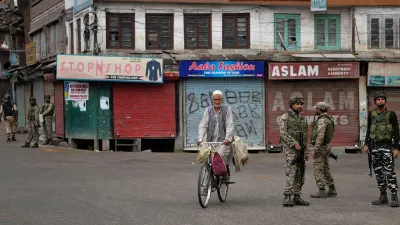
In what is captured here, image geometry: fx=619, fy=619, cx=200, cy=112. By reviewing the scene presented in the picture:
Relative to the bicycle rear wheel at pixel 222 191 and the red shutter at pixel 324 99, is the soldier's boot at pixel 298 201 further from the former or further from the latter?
the red shutter at pixel 324 99

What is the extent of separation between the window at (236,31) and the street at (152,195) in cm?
606

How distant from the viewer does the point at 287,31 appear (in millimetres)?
23344

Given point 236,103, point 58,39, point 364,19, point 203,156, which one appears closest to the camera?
point 203,156

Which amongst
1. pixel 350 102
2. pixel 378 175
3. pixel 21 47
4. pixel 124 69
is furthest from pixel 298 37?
pixel 21 47

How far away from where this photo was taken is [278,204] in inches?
405

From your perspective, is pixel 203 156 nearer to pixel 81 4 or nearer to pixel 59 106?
pixel 81 4

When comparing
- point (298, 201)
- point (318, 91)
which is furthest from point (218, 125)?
point (318, 91)

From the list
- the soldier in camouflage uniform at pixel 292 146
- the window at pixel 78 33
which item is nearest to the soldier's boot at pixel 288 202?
the soldier in camouflage uniform at pixel 292 146

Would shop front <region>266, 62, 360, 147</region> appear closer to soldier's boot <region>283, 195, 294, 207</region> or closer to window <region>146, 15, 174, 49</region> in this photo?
window <region>146, 15, 174, 49</region>

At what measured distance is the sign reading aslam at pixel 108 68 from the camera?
70.9 feet

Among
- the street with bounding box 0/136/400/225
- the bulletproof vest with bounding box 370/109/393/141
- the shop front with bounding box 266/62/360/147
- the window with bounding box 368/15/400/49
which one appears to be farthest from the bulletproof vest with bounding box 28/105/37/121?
the bulletproof vest with bounding box 370/109/393/141

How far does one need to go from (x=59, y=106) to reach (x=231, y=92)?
24.1 ft

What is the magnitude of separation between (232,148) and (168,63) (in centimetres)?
1214

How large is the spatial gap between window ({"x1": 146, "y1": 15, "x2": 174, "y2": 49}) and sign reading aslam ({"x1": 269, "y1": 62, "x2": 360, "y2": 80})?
12.7ft
